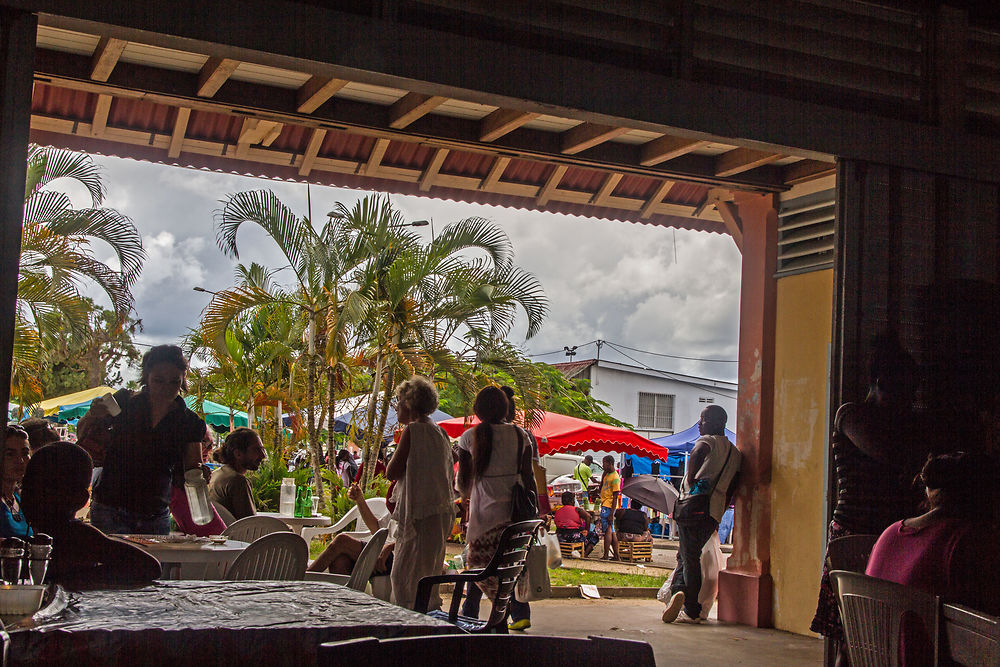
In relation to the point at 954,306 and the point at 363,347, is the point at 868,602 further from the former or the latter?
the point at 363,347

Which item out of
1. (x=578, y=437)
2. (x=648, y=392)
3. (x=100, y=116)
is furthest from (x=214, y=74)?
(x=648, y=392)

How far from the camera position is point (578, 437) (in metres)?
15.1

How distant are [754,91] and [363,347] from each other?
9322 mm

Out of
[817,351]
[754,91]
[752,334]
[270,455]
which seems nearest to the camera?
[754,91]

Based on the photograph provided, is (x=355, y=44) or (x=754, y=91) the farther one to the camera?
(x=754, y=91)

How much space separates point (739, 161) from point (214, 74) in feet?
11.2

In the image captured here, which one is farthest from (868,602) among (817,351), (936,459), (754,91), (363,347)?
(363,347)

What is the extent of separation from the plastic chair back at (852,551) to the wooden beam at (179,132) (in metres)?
4.25

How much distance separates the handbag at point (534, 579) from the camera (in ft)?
20.3

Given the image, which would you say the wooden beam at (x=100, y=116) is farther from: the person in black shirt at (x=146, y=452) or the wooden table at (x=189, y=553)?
the wooden table at (x=189, y=553)

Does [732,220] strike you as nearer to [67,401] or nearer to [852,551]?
[852,551]

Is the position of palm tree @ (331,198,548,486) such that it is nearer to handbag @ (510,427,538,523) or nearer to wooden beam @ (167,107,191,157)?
wooden beam @ (167,107,191,157)

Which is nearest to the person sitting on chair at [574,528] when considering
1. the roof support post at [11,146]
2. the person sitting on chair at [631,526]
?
the person sitting on chair at [631,526]

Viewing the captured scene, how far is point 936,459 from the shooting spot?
9.66 ft
